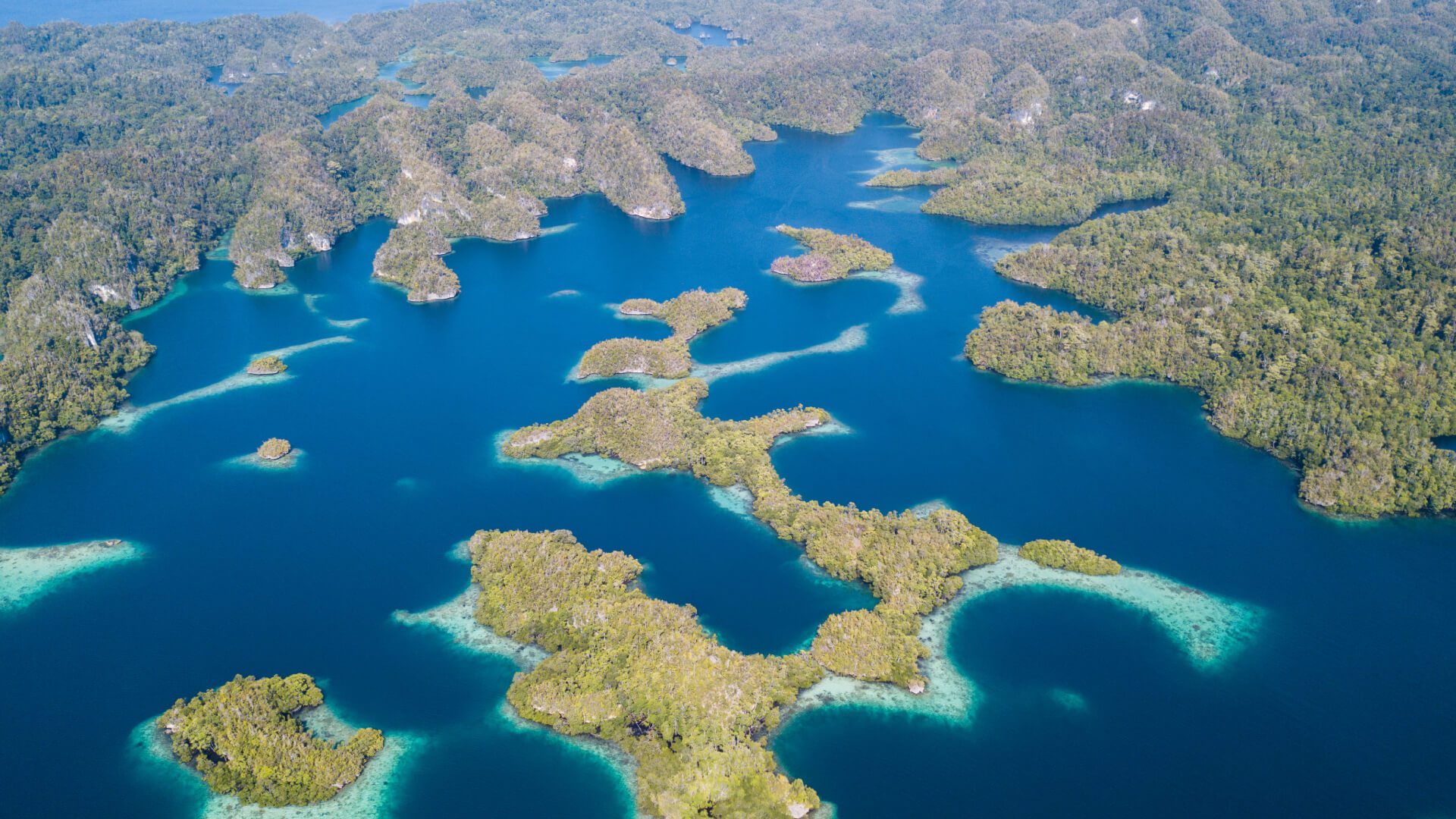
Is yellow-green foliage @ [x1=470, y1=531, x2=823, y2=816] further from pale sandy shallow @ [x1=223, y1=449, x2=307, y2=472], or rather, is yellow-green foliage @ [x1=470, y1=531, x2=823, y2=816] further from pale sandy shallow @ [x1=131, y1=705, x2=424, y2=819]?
pale sandy shallow @ [x1=223, y1=449, x2=307, y2=472]

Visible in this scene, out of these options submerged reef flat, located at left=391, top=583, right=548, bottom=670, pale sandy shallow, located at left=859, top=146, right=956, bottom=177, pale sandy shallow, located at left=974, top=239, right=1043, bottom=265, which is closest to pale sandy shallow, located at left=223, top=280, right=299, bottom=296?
submerged reef flat, located at left=391, top=583, right=548, bottom=670

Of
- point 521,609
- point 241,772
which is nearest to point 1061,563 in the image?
point 521,609

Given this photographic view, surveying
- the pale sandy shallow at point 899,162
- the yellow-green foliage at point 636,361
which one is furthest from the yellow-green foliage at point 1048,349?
the pale sandy shallow at point 899,162

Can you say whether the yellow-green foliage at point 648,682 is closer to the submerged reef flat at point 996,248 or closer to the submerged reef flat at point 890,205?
the submerged reef flat at point 996,248

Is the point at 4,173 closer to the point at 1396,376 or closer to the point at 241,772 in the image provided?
the point at 241,772

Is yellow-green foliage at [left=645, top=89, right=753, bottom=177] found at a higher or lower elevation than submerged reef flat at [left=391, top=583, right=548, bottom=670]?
higher

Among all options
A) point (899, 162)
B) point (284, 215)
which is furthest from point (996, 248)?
point (284, 215)
